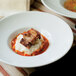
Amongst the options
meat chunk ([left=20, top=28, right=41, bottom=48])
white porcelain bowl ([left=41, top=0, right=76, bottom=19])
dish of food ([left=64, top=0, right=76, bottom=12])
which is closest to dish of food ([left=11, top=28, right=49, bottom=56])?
meat chunk ([left=20, top=28, right=41, bottom=48])

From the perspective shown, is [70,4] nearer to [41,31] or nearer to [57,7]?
[57,7]

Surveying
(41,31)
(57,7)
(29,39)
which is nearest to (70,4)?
(57,7)

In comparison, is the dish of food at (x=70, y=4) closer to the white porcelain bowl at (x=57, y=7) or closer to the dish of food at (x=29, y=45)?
the white porcelain bowl at (x=57, y=7)

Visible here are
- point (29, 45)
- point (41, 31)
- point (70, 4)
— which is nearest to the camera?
point (29, 45)

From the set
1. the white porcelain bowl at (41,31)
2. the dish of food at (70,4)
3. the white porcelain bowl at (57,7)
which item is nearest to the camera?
the white porcelain bowl at (41,31)

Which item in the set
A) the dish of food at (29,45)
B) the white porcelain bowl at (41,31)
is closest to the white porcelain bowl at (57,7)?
the white porcelain bowl at (41,31)

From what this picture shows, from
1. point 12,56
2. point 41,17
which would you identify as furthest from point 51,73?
point 41,17
